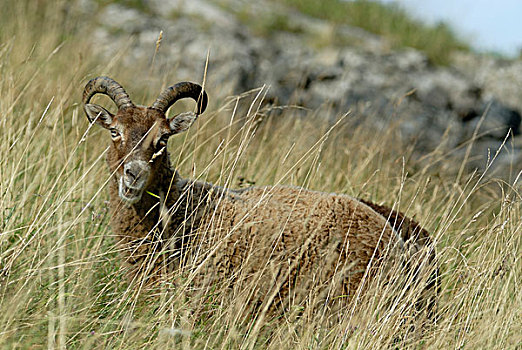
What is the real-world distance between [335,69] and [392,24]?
3.16 meters

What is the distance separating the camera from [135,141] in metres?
3.78

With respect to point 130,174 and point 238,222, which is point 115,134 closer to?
point 130,174

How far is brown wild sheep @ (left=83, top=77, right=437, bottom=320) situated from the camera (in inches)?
149

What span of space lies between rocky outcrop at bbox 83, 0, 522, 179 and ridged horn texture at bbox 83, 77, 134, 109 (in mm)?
5275

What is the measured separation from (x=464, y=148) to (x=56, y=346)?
8.79 m

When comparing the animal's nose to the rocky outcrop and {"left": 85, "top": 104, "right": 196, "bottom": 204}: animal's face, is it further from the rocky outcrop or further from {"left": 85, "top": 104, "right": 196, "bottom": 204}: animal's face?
the rocky outcrop

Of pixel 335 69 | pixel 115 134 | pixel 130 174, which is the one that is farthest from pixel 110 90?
pixel 335 69

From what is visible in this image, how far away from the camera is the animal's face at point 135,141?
3.66m

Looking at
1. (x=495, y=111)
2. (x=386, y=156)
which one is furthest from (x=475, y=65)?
(x=386, y=156)

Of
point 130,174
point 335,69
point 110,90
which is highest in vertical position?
point 110,90

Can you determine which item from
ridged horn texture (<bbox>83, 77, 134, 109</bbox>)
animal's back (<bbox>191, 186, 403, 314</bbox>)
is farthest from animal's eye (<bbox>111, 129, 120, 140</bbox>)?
animal's back (<bbox>191, 186, 403, 314</bbox>)

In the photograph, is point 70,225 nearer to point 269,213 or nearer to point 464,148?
point 269,213

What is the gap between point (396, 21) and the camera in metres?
12.9

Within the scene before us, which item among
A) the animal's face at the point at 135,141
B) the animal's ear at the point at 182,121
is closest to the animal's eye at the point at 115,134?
the animal's face at the point at 135,141
